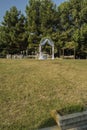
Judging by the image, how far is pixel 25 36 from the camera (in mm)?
33781

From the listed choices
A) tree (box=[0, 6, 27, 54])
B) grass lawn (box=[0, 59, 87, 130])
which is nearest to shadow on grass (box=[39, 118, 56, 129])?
grass lawn (box=[0, 59, 87, 130])

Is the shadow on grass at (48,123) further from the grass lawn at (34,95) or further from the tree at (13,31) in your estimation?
the tree at (13,31)

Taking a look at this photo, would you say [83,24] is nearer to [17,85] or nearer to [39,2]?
[39,2]

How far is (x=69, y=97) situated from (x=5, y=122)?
7.05 ft

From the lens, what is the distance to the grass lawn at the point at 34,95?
17.4 feet

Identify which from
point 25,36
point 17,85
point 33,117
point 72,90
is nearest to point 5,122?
point 33,117

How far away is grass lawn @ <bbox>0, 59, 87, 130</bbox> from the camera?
209 inches

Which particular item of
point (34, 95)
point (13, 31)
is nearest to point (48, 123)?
point (34, 95)

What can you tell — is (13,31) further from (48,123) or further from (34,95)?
(48,123)

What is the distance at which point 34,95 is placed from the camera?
654 cm

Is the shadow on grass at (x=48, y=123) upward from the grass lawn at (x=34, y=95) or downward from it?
downward

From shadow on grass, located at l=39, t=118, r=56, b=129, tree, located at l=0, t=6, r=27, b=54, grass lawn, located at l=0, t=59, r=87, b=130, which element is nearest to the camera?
shadow on grass, located at l=39, t=118, r=56, b=129

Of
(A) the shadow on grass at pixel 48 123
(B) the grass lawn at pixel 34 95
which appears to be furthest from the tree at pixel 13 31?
(A) the shadow on grass at pixel 48 123

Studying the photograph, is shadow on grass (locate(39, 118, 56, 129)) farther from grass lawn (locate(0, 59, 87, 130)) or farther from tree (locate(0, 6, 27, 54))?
tree (locate(0, 6, 27, 54))
